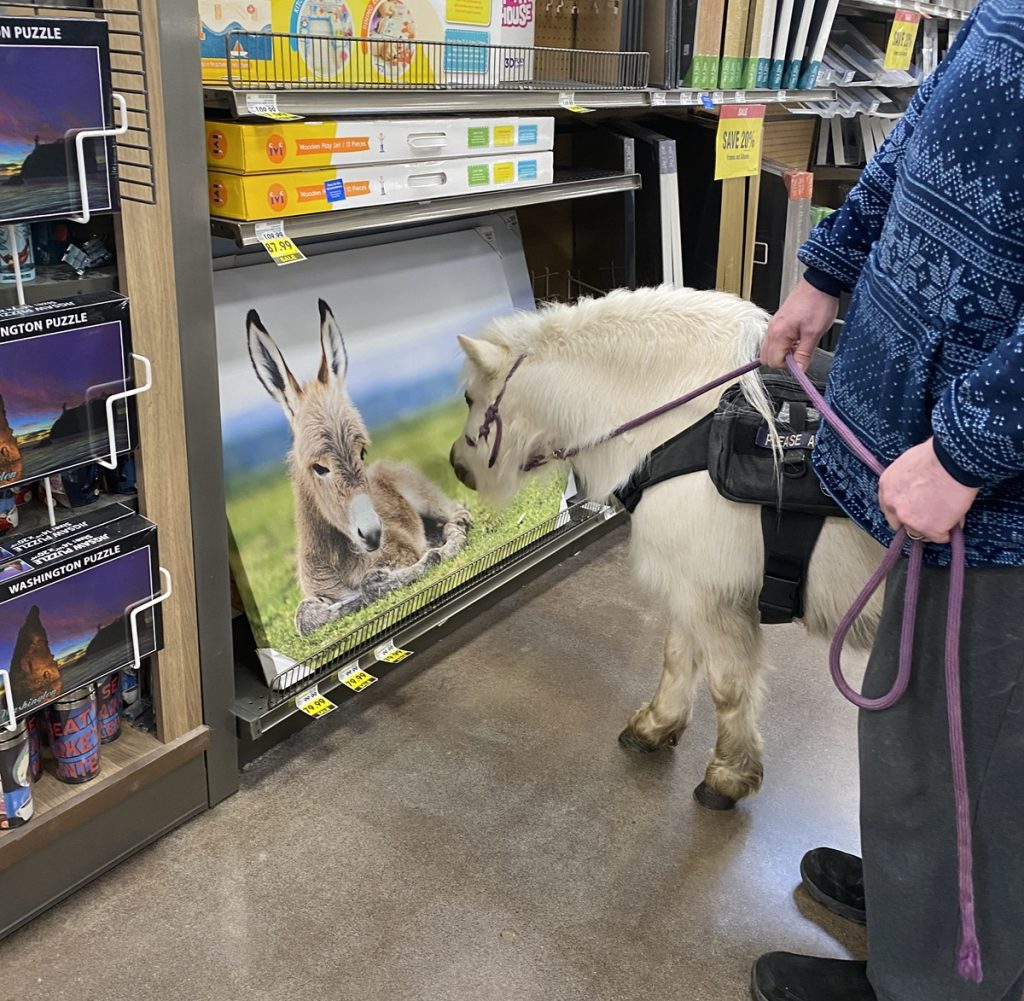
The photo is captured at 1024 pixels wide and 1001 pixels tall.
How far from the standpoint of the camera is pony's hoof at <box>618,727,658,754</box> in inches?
85.7

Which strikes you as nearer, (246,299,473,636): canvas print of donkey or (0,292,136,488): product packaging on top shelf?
(0,292,136,488): product packaging on top shelf

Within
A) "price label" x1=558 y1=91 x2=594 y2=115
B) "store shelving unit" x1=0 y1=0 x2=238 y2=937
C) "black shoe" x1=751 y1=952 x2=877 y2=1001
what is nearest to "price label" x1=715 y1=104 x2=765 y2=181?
"price label" x1=558 y1=91 x2=594 y2=115

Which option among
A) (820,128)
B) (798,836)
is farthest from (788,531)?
(820,128)

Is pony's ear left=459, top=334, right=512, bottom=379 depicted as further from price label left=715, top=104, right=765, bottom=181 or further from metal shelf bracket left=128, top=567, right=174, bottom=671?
price label left=715, top=104, right=765, bottom=181

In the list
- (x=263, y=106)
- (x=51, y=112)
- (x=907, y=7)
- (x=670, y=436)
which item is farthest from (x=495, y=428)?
(x=907, y=7)

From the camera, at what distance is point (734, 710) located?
193 cm

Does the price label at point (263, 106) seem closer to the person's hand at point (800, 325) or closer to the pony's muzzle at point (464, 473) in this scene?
the pony's muzzle at point (464, 473)

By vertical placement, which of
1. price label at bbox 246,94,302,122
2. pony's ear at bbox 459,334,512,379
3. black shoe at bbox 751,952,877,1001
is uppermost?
price label at bbox 246,94,302,122

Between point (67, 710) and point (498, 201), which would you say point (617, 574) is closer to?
point (498, 201)

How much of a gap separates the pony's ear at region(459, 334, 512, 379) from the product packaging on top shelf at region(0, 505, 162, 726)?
2.24 feet

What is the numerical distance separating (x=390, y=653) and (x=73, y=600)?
905 mm

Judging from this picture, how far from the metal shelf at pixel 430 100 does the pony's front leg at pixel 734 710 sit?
1206 mm

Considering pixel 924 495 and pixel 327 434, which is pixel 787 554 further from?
pixel 327 434

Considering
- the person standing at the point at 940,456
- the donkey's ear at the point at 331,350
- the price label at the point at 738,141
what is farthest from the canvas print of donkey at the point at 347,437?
the person standing at the point at 940,456
